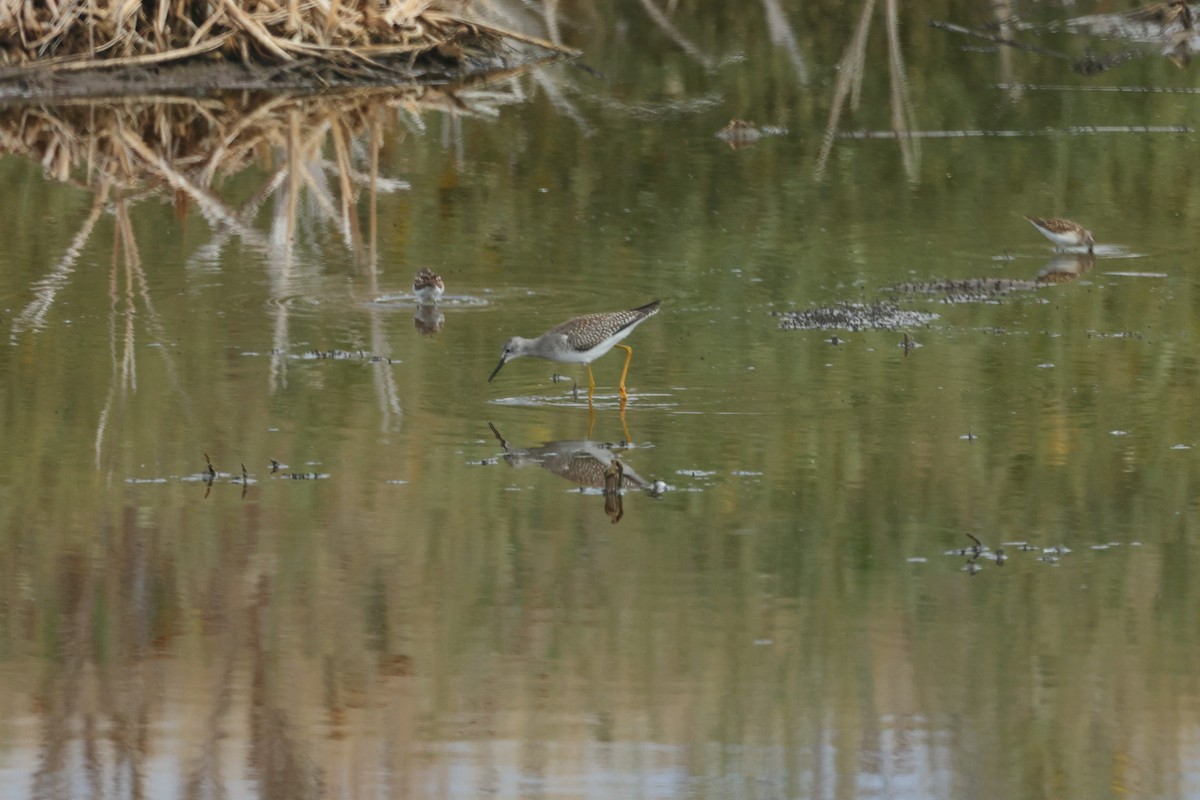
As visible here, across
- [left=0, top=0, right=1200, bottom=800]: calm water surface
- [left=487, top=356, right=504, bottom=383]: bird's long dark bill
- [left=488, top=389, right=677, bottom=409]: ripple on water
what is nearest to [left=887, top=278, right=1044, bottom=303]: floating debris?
[left=0, top=0, right=1200, bottom=800]: calm water surface

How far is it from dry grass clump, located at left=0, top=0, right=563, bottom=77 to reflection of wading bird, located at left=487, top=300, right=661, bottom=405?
10649 millimetres

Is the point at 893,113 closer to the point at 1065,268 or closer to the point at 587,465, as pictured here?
the point at 1065,268

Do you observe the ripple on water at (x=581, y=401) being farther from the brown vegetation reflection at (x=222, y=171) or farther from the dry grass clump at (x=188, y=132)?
the dry grass clump at (x=188, y=132)

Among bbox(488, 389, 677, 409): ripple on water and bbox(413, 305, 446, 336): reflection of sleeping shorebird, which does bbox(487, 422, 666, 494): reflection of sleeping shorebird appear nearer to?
bbox(488, 389, 677, 409): ripple on water

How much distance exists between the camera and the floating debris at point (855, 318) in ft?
38.6

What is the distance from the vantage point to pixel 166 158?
56.9ft

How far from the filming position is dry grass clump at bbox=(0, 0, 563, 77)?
67.4ft

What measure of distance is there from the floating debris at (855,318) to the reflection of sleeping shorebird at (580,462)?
262cm

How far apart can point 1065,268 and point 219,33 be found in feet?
35.0

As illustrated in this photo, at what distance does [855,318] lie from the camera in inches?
470

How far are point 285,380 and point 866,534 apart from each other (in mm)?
3613

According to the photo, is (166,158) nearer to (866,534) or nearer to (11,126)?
(11,126)

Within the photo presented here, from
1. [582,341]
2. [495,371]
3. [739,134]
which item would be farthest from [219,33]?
[582,341]

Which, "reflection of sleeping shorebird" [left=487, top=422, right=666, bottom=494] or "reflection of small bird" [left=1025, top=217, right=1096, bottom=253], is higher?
"reflection of small bird" [left=1025, top=217, right=1096, bottom=253]
